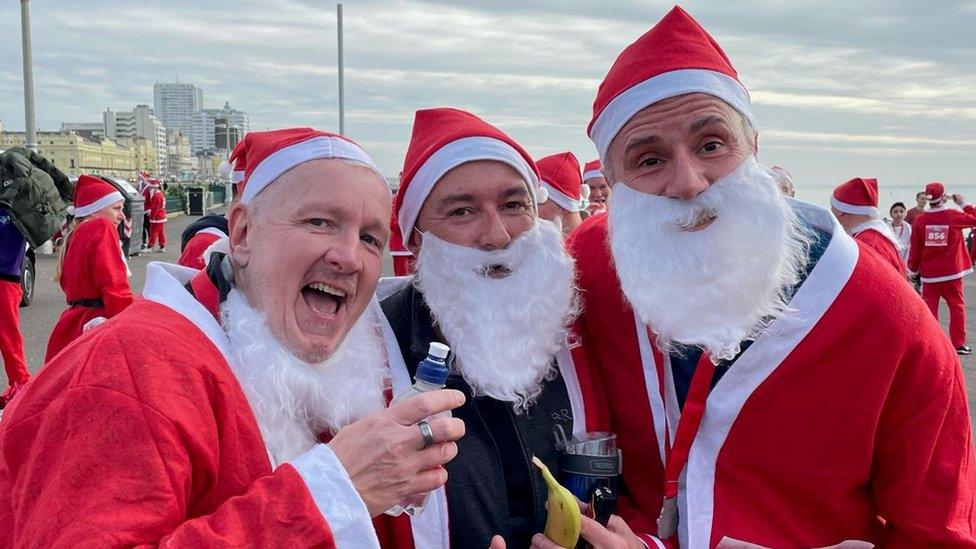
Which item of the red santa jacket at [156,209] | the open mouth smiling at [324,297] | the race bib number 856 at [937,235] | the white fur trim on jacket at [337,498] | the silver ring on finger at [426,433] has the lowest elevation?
the red santa jacket at [156,209]

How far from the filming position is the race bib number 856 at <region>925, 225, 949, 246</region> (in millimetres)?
10695

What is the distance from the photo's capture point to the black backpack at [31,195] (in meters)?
7.41

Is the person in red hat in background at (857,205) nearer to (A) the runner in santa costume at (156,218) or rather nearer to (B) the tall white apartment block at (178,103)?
(A) the runner in santa costume at (156,218)

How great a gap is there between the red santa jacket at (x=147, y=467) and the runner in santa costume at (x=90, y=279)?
199 inches

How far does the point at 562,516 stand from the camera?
193 centimetres

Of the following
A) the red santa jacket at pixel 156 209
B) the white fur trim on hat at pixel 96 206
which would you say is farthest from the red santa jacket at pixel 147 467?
the red santa jacket at pixel 156 209

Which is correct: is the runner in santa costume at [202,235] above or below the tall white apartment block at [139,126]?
below

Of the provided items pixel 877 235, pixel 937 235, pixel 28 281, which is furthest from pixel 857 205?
pixel 28 281

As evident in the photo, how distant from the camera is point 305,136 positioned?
214cm

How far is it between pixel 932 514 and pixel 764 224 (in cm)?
82

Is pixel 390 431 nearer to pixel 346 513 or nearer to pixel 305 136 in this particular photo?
pixel 346 513

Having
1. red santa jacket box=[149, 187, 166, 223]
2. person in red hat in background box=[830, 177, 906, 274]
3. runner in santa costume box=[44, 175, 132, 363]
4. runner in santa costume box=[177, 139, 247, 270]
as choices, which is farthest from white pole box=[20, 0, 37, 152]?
person in red hat in background box=[830, 177, 906, 274]

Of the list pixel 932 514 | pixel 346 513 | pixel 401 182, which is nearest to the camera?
pixel 346 513

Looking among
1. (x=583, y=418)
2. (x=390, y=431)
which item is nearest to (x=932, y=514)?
(x=583, y=418)
